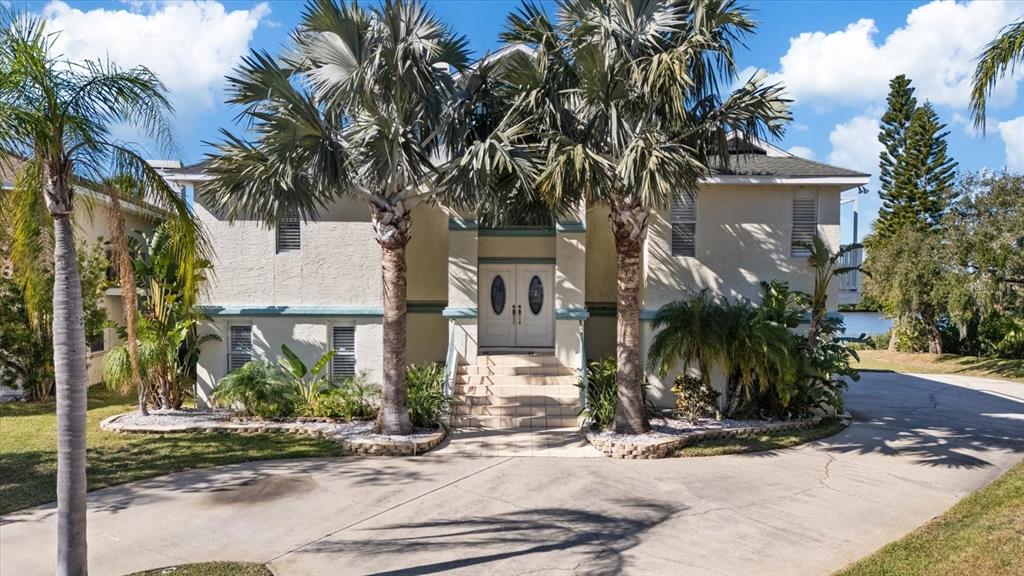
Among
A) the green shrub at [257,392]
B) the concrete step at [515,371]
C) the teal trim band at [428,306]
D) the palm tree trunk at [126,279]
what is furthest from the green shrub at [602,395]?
the palm tree trunk at [126,279]

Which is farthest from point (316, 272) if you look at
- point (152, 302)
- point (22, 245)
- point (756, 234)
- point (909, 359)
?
point (909, 359)

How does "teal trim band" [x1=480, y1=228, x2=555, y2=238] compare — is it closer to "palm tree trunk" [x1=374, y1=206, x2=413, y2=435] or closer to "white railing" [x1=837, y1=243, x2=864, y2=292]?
"palm tree trunk" [x1=374, y1=206, x2=413, y2=435]

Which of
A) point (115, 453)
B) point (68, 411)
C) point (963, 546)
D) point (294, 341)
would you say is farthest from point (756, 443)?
point (115, 453)

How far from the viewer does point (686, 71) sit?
9.90 m

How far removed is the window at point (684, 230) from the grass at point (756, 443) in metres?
4.29

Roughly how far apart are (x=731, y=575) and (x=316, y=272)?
35.3ft

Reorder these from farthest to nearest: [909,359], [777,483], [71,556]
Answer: [909,359] → [777,483] → [71,556]

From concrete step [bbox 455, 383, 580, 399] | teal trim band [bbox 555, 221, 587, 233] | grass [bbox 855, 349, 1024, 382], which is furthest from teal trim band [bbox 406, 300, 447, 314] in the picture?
grass [bbox 855, 349, 1024, 382]

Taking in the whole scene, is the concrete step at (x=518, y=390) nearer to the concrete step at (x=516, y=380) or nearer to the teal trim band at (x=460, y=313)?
the concrete step at (x=516, y=380)

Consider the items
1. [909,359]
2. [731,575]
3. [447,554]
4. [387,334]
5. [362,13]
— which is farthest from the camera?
[909,359]

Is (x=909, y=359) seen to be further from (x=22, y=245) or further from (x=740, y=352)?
(x=22, y=245)

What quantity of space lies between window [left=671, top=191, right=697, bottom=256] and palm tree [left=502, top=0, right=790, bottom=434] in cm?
275

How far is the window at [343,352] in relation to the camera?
46.7ft

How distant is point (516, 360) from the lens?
1423 cm
